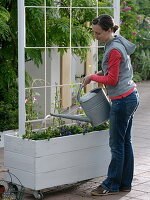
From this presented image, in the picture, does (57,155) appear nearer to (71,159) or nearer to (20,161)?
(71,159)

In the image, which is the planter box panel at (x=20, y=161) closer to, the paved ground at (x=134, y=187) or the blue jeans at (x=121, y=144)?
the paved ground at (x=134, y=187)

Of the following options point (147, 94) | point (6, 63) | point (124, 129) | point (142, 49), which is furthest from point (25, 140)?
point (142, 49)

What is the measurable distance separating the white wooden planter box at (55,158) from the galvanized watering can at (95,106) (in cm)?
23

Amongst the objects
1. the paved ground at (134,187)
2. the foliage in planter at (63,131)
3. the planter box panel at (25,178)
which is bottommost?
the paved ground at (134,187)

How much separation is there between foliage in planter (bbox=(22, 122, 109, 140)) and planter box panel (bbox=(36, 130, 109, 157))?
0.06 m

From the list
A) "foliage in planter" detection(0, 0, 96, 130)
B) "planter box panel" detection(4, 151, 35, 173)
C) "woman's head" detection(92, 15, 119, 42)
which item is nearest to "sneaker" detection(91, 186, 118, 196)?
"planter box panel" detection(4, 151, 35, 173)

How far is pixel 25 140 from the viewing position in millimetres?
5352

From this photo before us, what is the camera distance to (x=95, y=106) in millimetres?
5523

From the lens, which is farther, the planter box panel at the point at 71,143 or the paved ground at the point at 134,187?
the paved ground at the point at 134,187

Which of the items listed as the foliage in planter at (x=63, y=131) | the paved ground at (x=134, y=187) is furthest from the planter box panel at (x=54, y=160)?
the paved ground at (x=134, y=187)

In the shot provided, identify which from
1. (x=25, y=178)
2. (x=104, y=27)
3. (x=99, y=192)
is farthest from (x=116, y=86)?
(x=25, y=178)

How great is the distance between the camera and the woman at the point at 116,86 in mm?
5363

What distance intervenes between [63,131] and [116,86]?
72 cm

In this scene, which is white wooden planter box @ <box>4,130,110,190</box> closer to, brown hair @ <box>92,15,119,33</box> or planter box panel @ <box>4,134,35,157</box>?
planter box panel @ <box>4,134,35,157</box>
